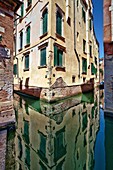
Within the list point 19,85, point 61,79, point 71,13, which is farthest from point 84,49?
point 19,85

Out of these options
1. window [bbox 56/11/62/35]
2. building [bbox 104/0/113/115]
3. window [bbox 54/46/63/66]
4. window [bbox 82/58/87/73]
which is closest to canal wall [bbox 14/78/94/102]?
window [bbox 54/46/63/66]

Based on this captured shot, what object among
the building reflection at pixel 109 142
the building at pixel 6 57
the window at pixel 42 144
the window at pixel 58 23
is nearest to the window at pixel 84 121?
the building reflection at pixel 109 142

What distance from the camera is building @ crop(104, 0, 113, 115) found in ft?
19.4

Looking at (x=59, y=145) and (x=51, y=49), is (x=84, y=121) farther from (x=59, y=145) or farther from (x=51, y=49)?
(x=51, y=49)

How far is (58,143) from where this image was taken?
3.95 meters

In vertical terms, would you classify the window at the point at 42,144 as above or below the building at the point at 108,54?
below

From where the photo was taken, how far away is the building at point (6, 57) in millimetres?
4547

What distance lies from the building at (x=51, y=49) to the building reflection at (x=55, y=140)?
3109 millimetres

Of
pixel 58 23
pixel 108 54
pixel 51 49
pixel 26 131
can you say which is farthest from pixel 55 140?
pixel 58 23

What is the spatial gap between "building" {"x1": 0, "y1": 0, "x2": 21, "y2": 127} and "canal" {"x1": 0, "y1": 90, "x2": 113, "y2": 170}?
0.65 meters

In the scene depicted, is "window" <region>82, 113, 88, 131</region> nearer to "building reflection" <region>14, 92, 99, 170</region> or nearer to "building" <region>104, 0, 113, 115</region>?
"building reflection" <region>14, 92, 99, 170</region>

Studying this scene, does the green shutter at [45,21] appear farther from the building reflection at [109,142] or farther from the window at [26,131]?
the building reflection at [109,142]

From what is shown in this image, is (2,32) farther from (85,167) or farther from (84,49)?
(84,49)

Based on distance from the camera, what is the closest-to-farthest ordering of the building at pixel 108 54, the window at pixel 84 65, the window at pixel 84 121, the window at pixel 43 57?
1. the window at pixel 84 121
2. the building at pixel 108 54
3. the window at pixel 43 57
4. the window at pixel 84 65
